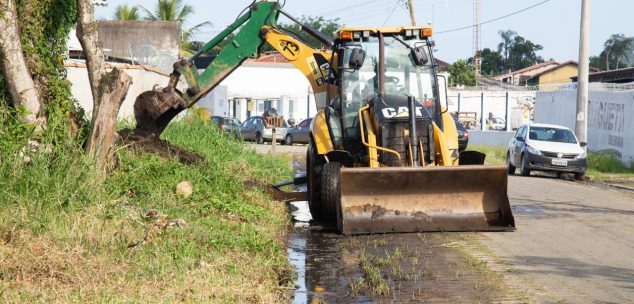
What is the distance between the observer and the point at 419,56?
15.7 m

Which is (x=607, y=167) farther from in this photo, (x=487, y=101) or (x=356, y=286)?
(x=487, y=101)

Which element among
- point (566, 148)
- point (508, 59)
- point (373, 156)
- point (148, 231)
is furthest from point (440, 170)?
point (508, 59)

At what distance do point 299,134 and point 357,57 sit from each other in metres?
31.8

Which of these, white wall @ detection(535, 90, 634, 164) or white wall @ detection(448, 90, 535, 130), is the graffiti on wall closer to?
white wall @ detection(535, 90, 634, 164)

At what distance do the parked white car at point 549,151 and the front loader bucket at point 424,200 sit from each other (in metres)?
14.8

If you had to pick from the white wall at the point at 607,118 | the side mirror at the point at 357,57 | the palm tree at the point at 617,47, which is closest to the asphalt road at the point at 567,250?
the side mirror at the point at 357,57

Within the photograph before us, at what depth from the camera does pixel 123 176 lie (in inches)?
539

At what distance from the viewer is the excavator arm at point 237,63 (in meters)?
17.7

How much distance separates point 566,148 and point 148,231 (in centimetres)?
1991

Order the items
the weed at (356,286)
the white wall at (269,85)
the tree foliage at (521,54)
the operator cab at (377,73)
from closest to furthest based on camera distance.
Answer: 1. the weed at (356,286)
2. the operator cab at (377,73)
3. the white wall at (269,85)
4. the tree foliage at (521,54)

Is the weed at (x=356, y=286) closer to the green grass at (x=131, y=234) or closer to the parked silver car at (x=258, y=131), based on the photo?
the green grass at (x=131, y=234)

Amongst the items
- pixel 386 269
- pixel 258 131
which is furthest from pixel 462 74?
pixel 386 269

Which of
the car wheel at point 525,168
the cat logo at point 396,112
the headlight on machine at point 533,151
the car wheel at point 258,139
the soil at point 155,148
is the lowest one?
the car wheel at point 258,139

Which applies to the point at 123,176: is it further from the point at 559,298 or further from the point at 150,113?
the point at 559,298
